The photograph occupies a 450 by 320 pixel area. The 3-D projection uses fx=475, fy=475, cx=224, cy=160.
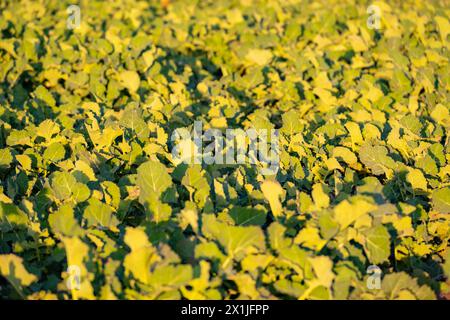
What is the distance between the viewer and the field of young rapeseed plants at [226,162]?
1.99m

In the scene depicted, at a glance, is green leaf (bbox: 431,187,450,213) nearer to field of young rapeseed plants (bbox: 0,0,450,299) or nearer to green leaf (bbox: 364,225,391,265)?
field of young rapeseed plants (bbox: 0,0,450,299)

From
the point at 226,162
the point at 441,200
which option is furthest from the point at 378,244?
the point at 226,162

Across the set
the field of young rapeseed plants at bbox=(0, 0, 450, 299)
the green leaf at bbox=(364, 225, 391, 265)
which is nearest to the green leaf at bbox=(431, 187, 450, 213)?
the field of young rapeseed plants at bbox=(0, 0, 450, 299)

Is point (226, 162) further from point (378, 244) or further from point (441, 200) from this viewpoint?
point (441, 200)

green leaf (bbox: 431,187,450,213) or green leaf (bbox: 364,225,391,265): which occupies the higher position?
green leaf (bbox: 431,187,450,213)

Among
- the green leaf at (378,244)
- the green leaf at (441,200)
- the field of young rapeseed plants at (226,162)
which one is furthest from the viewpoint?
the green leaf at (441,200)

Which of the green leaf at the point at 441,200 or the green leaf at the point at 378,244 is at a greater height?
the green leaf at the point at 441,200

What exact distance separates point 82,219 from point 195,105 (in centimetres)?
149

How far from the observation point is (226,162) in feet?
8.74

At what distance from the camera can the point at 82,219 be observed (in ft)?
7.30

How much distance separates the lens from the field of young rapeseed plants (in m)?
1.99

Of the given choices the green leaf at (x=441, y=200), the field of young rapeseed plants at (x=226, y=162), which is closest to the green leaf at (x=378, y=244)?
the field of young rapeseed plants at (x=226, y=162)

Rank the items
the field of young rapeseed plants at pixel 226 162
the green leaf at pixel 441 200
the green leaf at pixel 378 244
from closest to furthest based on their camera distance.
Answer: the field of young rapeseed plants at pixel 226 162
the green leaf at pixel 378 244
the green leaf at pixel 441 200

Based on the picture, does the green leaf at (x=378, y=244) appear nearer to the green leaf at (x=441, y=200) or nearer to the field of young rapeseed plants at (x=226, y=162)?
the field of young rapeseed plants at (x=226, y=162)
